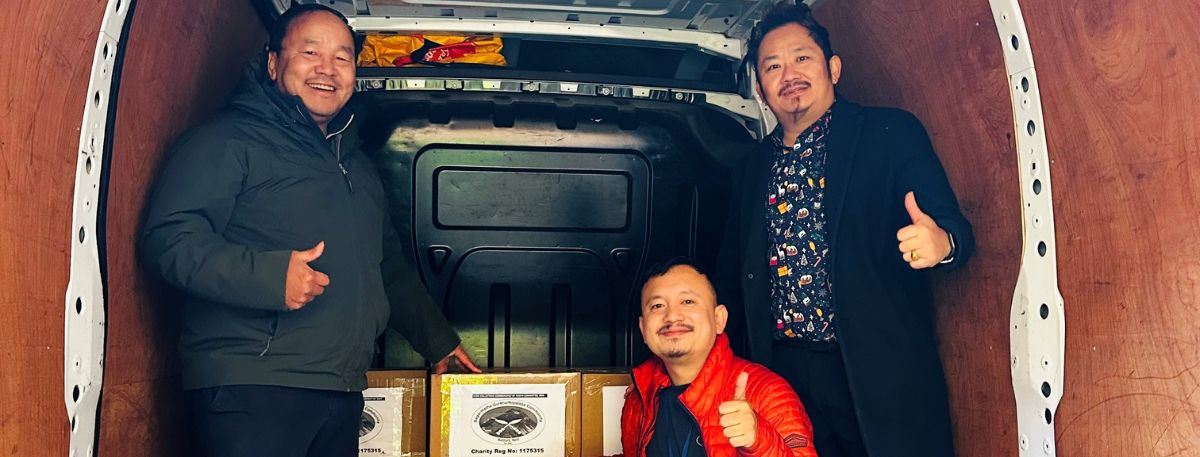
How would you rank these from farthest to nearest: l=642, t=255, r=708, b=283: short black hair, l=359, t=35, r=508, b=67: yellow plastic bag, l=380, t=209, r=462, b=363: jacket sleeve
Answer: l=359, t=35, r=508, b=67: yellow plastic bag < l=380, t=209, r=462, b=363: jacket sleeve < l=642, t=255, r=708, b=283: short black hair

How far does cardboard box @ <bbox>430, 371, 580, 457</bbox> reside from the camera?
2.68 meters

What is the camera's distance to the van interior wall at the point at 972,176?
1.91 metres

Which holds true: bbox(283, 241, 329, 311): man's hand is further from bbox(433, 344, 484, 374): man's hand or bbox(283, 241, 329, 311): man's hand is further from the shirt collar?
the shirt collar

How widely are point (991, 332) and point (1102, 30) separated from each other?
2.40 ft

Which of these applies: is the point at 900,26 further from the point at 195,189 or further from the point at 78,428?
the point at 78,428

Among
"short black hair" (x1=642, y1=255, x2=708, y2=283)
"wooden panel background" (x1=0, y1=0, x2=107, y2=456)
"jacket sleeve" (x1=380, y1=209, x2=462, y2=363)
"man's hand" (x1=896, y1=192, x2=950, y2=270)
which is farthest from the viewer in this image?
"jacket sleeve" (x1=380, y1=209, x2=462, y2=363)

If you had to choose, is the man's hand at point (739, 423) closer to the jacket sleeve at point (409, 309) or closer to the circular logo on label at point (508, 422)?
the circular logo on label at point (508, 422)

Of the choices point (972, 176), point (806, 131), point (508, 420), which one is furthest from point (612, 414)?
point (972, 176)

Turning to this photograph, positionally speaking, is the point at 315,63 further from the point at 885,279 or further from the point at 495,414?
the point at 885,279

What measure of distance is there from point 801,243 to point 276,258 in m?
1.34

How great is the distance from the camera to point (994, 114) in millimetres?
1925

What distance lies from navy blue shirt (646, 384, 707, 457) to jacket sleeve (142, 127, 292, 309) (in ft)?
3.56

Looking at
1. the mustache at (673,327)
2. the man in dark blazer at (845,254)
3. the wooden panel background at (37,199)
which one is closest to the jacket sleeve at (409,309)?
the mustache at (673,327)

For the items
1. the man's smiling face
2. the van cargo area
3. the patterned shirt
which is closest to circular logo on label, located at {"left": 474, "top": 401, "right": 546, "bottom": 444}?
the van cargo area
